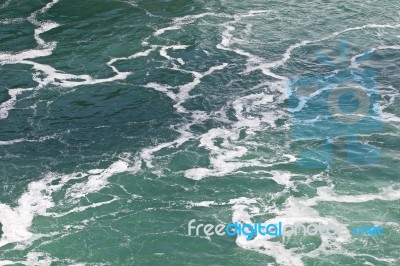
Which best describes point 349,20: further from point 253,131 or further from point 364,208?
point 364,208

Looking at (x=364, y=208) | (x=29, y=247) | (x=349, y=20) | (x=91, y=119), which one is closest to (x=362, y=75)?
(x=349, y=20)

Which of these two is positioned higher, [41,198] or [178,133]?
[178,133]

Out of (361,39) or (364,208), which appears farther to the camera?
(361,39)

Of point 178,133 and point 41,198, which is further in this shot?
point 178,133

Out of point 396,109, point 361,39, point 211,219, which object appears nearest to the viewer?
point 211,219

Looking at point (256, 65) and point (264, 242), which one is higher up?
point (256, 65)

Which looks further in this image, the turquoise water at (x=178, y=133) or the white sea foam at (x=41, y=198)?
the white sea foam at (x=41, y=198)

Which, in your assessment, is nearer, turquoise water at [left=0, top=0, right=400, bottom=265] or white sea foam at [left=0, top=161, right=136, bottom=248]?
turquoise water at [left=0, top=0, right=400, bottom=265]

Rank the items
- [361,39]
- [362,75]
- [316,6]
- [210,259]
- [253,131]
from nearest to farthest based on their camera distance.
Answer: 1. [210,259]
2. [253,131]
3. [362,75]
4. [361,39]
5. [316,6]
